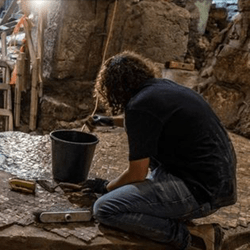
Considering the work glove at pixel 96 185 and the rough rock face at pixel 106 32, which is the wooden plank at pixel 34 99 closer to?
the rough rock face at pixel 106 32

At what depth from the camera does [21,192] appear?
2.81m

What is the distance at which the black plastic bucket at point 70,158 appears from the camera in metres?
2.95

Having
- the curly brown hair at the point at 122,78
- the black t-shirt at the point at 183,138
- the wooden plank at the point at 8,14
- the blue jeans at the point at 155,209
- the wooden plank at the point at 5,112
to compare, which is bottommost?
the wooden plank at the point at 5,112

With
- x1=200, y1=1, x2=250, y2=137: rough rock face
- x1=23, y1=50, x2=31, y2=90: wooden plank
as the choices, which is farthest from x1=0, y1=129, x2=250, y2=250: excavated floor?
x1=23, y1=50, x2=31, y2=90: wooden plank

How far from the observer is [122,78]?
7.38ft

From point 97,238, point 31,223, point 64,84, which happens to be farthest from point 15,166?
point 64,84

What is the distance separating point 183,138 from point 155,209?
0.49 m

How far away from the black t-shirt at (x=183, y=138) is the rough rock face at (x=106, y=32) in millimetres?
4804

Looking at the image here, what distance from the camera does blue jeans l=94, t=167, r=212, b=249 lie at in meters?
2.25

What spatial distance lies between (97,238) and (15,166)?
4.82ft

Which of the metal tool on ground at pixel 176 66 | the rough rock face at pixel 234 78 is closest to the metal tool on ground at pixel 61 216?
the rough rock face at pixel 234 78

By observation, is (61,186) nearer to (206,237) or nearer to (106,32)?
(206,237)

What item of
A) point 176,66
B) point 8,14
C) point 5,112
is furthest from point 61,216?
point 8,14

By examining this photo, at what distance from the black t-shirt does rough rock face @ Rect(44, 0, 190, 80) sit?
480 cm
